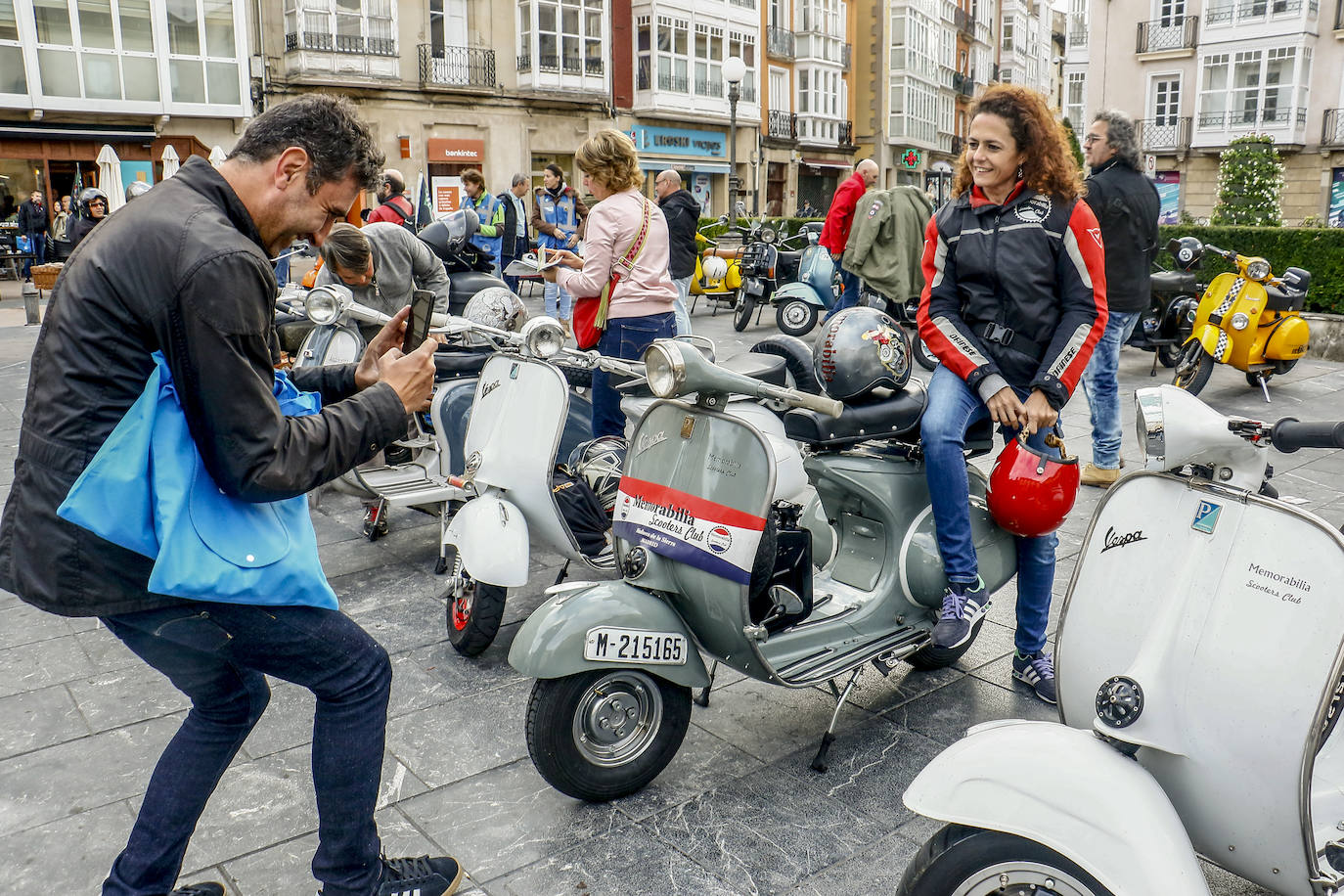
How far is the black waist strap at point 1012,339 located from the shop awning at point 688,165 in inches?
1220

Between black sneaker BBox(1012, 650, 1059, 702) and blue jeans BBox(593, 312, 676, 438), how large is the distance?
6.72ft

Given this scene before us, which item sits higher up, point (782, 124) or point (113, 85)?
point (782, 124)

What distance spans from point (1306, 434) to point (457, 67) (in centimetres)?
2943

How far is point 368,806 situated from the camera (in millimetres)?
2230

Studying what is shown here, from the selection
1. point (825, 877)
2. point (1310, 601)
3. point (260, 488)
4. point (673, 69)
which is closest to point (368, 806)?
point (260, 488)

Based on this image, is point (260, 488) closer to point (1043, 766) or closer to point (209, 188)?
point (209, 188)

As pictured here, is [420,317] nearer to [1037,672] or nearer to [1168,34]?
[1037,672]

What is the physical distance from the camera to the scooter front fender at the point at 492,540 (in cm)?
354

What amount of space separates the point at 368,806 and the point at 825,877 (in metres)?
1.07

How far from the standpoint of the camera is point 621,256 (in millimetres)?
4984

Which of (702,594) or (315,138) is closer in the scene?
(315,138)

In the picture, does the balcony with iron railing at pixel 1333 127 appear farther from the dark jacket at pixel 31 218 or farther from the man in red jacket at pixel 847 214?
the dark jacket at pixel 31 218

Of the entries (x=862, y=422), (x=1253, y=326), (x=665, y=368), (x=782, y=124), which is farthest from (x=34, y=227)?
(x=782, y=124)

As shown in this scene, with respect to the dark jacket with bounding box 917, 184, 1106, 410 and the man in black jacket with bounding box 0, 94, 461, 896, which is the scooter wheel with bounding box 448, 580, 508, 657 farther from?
the dark jacket with bounding box 917, 184, 1106, 410
